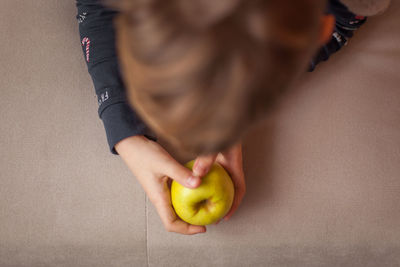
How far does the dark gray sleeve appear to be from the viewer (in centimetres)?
76

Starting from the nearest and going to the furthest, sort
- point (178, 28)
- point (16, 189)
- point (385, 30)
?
point (178, 28), point (16, 189), point (385, 30)

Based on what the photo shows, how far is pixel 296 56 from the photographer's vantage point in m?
0.36

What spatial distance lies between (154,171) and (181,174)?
78mm

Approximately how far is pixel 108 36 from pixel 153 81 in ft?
1.71

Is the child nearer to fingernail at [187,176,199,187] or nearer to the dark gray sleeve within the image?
fingernail at [187,176,199,187]

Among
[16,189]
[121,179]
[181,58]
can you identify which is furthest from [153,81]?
[16,189]

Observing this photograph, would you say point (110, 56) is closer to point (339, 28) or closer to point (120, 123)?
point (120, 123)

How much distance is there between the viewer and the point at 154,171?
75 centimetres

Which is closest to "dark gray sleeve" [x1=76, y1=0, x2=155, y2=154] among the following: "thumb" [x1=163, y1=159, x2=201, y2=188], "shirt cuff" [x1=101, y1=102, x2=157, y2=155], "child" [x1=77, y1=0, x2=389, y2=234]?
"shirt cuff" [x1=101, y1=102, x2=157, y2=155]

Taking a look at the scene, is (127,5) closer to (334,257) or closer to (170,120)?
(170,120)

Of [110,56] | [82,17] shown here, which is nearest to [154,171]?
[110,56]

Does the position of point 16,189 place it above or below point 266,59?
below

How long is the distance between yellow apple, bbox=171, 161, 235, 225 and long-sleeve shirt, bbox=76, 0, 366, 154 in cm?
16

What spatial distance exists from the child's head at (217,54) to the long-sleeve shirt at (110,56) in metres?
0.38
